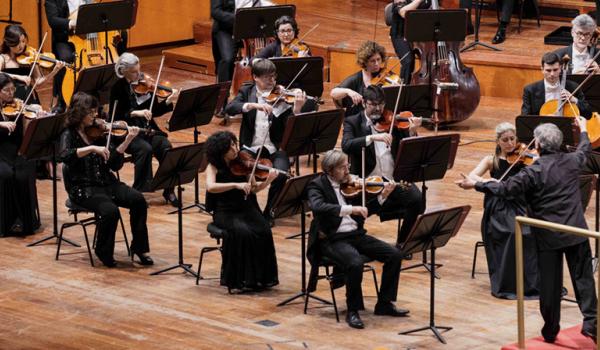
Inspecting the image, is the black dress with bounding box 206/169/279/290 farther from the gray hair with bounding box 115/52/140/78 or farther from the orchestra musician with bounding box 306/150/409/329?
the gray hair with bounding box 115/52/140/78

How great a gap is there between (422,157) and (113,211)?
1926 mm

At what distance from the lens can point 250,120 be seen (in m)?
8.60

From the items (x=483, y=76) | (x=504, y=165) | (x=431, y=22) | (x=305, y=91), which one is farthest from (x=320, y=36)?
(x=504, y=165)

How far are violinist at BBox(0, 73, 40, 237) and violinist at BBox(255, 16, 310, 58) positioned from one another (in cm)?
212

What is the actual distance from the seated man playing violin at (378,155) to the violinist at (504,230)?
0.54 meters

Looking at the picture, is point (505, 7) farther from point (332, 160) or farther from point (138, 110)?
point (332, 160)

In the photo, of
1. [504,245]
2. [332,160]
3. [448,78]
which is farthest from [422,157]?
[448,78]

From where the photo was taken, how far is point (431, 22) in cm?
1009

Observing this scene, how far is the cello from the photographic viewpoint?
421 inches

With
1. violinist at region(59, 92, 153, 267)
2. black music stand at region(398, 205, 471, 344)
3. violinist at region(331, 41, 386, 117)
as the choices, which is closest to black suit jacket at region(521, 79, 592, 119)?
violinist at region(331, 41, 386, 117)

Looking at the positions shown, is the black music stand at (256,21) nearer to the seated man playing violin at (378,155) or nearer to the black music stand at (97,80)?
the black music stand at (97,80)

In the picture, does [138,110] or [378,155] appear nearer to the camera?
[378,155]

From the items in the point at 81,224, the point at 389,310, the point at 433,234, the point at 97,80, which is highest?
the point at 97,80

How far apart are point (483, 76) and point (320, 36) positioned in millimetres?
1910
